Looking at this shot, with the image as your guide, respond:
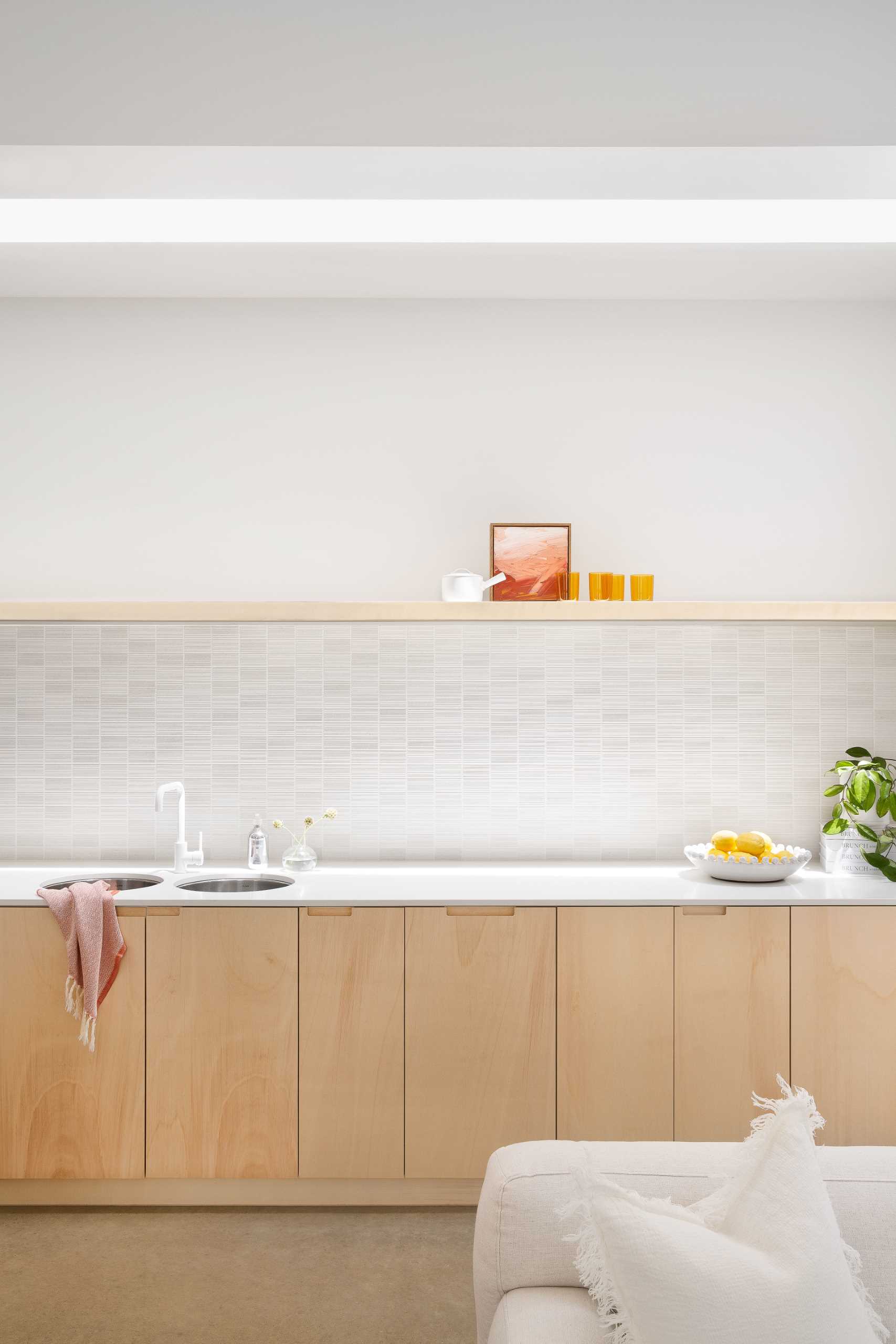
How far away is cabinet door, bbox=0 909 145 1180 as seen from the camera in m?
2.69

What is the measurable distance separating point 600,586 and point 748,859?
3.10 ft

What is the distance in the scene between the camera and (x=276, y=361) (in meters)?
3.33

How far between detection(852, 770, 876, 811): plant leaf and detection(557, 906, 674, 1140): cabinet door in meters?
0.77

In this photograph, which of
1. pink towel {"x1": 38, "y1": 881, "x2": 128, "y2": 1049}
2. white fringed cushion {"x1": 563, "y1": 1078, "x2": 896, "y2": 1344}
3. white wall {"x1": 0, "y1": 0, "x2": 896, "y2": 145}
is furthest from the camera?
pink towel {"x1": 38, "y1": 881, "x2": 128, "y2": 1049}

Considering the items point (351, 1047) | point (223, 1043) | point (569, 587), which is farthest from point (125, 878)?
point (569, 587)

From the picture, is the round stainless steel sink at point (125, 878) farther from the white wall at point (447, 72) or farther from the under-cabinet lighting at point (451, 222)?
the white wall at point (447, 72)

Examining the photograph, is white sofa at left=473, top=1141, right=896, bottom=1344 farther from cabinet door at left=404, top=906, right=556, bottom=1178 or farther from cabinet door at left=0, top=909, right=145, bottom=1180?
cabinet door at left=0, top=909, right=145, bottom=1180

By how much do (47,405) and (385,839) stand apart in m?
1.89

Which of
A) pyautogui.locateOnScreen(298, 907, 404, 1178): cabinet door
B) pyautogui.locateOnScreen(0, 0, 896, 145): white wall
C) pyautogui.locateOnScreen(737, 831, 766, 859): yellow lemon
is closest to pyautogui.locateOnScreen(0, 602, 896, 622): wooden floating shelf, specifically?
pyautogui.locateOnScreen(737, 831, 766, 859): yellow lemon

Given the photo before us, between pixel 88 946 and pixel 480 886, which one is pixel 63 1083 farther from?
pixel 480 886

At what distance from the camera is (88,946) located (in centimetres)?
265

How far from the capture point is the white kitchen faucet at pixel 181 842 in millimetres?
3061

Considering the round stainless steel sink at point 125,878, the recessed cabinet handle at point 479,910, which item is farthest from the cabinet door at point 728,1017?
the round stainless steel sink at point 125,878

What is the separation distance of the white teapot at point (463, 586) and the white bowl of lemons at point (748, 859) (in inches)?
41.5
